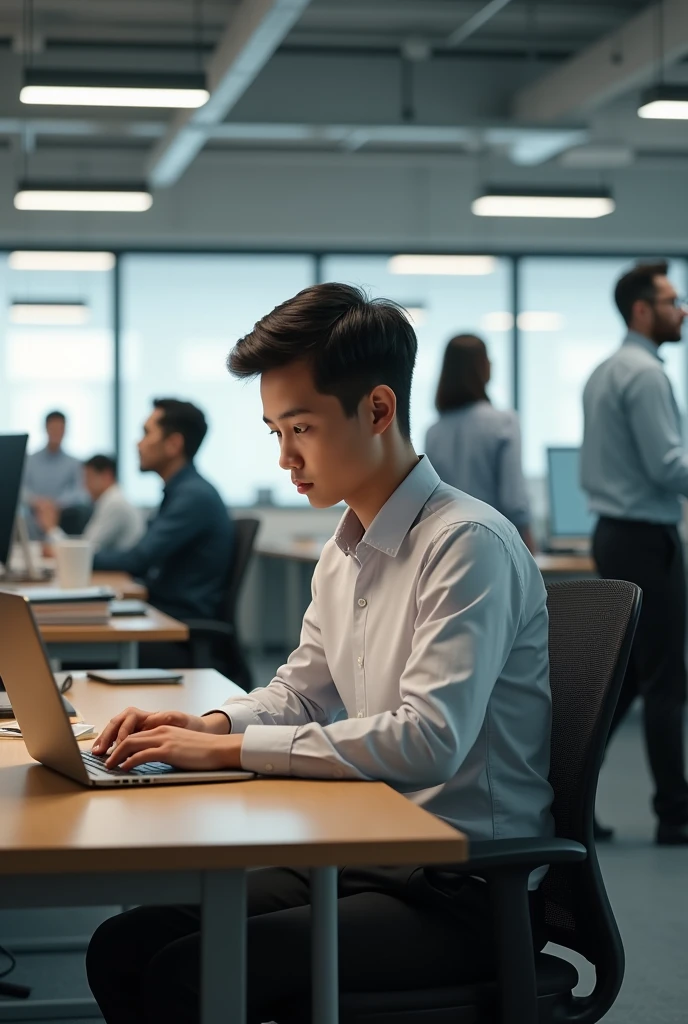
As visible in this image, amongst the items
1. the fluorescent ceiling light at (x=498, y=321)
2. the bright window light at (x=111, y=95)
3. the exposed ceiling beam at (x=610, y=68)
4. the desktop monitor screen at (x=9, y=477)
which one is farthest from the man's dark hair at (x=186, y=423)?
the fluorescent ceiling light at (x=498, y=321)

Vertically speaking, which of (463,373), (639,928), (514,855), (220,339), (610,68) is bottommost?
(639,928)

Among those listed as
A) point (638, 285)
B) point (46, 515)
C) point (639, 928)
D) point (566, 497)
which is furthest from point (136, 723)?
point (46, 515)

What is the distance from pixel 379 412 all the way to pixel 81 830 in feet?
2.00

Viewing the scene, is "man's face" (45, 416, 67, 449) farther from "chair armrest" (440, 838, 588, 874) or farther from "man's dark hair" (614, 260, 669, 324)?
"chair armrest" (440, 838, 588, 874)

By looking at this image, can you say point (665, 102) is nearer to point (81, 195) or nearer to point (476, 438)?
point (476, 438)

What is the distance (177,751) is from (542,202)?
602 centimetres

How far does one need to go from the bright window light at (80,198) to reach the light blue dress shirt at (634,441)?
365cm

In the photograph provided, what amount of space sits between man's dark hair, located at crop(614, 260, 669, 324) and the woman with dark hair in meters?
0.54

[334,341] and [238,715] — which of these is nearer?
[334,341]

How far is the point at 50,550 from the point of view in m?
5.74

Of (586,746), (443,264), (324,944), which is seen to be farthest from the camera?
(443,264)

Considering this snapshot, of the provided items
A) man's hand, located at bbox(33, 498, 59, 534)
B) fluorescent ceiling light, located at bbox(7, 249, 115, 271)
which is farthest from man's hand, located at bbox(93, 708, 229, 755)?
fluorescent ceiling light, located at bbox(7, 249, 115, 271)

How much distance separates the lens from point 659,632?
366cm

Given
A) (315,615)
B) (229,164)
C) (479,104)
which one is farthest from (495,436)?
(229,164)
